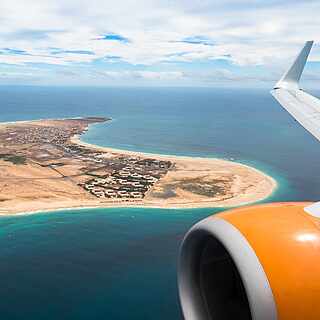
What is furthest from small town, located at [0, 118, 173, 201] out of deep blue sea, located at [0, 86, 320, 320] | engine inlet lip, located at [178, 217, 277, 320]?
engine inlet lip, located at [178, 217, 277, 320]

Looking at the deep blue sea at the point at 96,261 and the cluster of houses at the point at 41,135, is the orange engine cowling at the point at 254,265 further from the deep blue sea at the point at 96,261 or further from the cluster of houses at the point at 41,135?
the cluster of houses at the point at 41,135

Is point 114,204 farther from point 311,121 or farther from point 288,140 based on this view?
point 288,140

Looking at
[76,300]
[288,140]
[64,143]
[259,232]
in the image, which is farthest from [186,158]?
[259,232]

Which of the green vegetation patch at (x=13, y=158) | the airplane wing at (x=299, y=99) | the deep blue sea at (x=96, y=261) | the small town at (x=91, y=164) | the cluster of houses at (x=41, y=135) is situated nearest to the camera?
the airplane wing at (x=299, y=99)

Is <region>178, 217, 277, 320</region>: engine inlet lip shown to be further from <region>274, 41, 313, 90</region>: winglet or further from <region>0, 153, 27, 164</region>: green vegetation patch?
<region>0, 153, 27, 164</region>: green vegetation patch

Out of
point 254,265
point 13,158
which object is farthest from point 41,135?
point 254,265

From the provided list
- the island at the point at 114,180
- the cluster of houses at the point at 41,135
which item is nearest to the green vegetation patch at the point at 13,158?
the island at the point at 114,180
